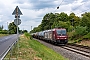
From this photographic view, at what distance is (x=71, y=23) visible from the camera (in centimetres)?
11319

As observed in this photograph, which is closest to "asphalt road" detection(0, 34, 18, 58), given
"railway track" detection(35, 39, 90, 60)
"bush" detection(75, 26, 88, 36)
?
"railway track" detection(35, 39, 90, 60)

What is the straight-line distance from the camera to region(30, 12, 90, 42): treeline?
49.8 m

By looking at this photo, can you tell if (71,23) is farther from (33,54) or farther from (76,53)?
(33,54)

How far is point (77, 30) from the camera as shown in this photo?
49500mm

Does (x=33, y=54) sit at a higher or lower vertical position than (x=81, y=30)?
lower

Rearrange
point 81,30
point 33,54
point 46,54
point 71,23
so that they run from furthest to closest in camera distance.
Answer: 1. point 71,23
2. point 81,30
3. point 46,54
4. point 33,54

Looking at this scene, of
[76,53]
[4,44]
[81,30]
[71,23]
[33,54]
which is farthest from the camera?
[71,23]

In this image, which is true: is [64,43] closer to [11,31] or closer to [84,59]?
[84,59]

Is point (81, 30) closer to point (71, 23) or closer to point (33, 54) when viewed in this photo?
point (33, 54)

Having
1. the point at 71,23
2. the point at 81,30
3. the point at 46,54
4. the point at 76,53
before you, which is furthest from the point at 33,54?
the point at 71,23

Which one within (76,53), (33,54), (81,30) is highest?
(81,30)

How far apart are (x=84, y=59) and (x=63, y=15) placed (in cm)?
8827

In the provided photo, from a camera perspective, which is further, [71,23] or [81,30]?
[71,23]

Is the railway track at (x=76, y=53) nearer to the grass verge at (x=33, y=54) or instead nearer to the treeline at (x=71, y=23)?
the grass verge at (x=33, y=54)
